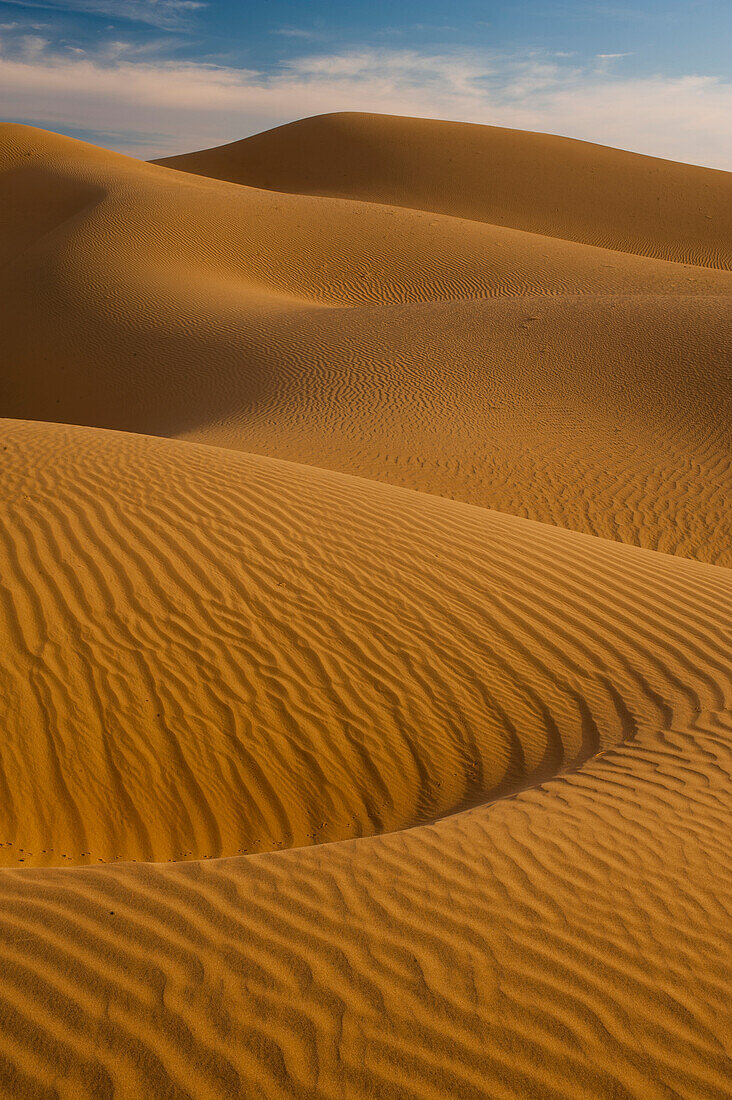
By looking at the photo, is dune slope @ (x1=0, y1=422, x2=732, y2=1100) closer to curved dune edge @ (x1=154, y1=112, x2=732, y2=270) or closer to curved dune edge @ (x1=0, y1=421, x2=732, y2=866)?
curved dune edge @ (x1=0, y1=421, x2=732, y2=866)

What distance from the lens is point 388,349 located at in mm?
17703

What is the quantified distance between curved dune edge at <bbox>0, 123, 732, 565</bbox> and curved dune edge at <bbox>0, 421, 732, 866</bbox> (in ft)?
16.1

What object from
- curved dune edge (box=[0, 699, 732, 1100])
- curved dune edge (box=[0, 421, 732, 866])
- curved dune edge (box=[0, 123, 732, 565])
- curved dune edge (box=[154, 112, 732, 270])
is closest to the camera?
curved dune edge (box=[0, 699, 732, 1100])

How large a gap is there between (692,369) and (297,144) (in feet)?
156

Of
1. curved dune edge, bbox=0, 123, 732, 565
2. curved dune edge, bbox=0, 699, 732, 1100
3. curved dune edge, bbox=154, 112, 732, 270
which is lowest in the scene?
curved dune edge, bbox=0, 699, 732, 1100

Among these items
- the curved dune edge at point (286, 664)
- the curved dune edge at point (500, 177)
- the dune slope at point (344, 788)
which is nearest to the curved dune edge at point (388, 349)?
the dune slope at point (344, 788)

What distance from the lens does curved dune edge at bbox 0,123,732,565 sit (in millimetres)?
12578

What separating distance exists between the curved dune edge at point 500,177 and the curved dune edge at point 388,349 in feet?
50.4

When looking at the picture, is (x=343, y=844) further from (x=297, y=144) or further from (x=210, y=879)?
(x=297, y=144)

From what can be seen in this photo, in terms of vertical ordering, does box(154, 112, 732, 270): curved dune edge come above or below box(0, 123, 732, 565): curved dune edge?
above

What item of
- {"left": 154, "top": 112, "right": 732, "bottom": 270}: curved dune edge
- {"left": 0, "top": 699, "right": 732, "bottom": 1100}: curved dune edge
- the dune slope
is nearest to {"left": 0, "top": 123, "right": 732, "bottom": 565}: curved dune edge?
the dune slope

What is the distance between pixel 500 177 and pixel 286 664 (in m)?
49.5

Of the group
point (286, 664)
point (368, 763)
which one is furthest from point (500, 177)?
point (368, 763)


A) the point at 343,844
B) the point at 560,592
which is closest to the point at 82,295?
the point at 560,592
